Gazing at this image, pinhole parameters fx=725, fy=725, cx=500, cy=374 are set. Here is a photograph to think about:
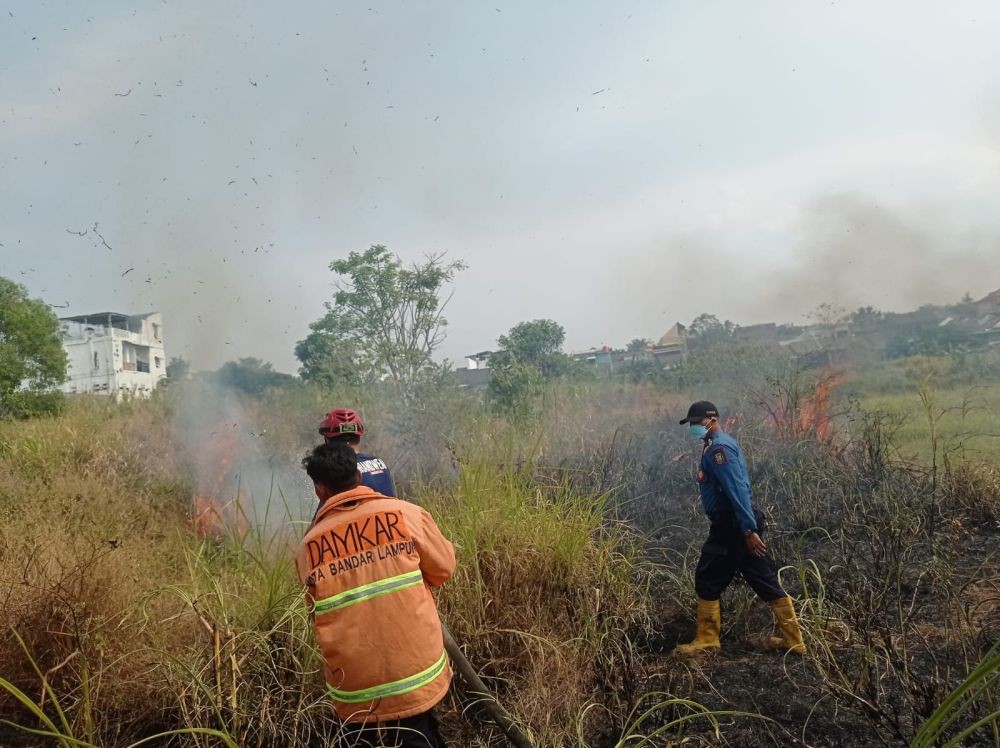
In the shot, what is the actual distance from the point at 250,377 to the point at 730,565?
8.20 m

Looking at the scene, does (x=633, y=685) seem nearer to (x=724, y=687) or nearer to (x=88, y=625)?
(x=724, y=687)

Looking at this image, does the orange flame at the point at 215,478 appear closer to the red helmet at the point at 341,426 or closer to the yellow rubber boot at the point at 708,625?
the red helmet at the point at 341,426

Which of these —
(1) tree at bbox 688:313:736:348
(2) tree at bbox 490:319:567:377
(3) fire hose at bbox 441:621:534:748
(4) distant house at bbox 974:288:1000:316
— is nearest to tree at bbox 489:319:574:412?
(2) tree at bbox 490:319:567:377

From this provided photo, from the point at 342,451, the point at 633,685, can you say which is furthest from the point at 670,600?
the point at 342,451

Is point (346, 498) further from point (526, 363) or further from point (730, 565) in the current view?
point (526, 363)

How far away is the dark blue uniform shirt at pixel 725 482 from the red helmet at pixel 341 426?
237 cm

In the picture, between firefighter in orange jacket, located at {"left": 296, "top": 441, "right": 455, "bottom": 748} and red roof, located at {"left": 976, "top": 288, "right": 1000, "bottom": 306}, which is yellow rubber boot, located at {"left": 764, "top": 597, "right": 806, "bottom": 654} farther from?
red roof, located at {"left": 976, "top": 288, "right": 1000, "bottom": 306}

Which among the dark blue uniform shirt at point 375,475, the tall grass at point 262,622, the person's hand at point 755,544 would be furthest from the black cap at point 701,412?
the dark blue uniform shirt at point 375,475

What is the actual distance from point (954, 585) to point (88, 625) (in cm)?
540

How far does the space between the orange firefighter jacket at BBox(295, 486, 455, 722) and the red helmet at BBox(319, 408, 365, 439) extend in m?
1.38

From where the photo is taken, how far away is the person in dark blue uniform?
181 inches

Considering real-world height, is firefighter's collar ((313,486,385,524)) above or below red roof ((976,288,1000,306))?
below

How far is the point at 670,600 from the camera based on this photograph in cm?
532

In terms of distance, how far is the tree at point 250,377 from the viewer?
1020 cm
